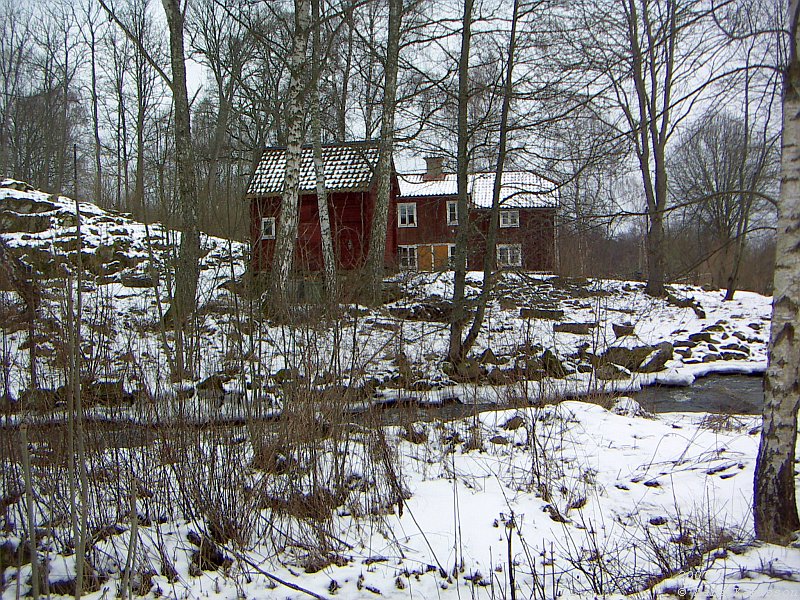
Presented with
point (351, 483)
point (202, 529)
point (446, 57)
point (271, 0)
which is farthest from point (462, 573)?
point (271, 0)

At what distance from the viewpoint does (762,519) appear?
3.61 meters

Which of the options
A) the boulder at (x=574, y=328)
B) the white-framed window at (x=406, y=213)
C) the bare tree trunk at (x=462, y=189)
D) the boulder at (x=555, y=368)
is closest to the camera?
the bare tree trunk at (x=462, y=189)

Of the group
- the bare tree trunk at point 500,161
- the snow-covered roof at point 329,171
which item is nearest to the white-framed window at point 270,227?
the bare tree trunk at point 500,161

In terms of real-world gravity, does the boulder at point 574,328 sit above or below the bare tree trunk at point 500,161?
below

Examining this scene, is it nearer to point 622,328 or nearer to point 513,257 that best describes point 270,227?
point 513,257

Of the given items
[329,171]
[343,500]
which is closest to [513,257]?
[343,500]

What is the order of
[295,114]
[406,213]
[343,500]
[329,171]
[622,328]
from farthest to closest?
[406,213] → [329,171] → [622,328] → [295,114] → [343,500]

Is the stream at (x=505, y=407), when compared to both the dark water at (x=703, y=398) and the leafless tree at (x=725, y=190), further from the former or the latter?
the leafless tree at (x=725, y=190)

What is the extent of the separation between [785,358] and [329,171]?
16.3 meters

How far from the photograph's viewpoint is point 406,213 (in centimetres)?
2745

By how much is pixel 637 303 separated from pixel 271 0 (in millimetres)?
11618

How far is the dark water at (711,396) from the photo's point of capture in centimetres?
904

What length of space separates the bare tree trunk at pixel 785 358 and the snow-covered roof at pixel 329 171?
1437cm

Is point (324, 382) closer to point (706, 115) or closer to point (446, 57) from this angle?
point (706, 115)
